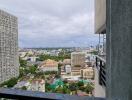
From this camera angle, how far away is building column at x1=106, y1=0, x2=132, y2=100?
1.95ft

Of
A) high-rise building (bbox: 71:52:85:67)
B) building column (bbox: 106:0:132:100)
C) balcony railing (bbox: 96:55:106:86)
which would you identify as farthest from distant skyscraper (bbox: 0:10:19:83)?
building column (bbox: 106:0:132:100)

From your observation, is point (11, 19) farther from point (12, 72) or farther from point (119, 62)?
point (119, 62)

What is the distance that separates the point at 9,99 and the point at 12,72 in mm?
19389

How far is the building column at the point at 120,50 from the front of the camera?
59 centimetres

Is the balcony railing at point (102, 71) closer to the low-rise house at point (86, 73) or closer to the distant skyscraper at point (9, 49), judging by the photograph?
the distant skyscraper at point (9, 49)

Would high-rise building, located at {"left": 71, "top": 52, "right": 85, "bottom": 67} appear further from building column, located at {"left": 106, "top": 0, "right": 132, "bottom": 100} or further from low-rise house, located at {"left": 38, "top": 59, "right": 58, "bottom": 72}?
building column, located at {"left": 106, "top": 0, "right": 132, "bottom": 100}

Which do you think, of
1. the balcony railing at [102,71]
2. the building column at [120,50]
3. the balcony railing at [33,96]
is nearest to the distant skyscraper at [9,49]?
the balcony railing at [102,71]

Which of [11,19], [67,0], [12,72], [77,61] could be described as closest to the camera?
[67,0]

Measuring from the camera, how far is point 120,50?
1.97 feet

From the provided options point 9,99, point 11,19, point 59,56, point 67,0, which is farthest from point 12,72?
point 9,99

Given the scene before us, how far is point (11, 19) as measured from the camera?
15.7 meters

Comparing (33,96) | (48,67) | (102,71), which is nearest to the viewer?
(33,96)

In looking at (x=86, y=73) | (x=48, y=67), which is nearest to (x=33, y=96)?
(x=86, y=73)

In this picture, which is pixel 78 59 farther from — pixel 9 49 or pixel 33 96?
pixel 33 96
